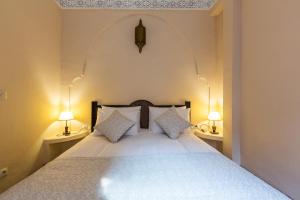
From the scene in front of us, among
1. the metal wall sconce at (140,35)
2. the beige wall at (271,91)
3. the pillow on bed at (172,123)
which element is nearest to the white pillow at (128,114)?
the pillow on bed at (172,123)

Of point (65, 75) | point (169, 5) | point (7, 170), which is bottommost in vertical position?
point (7, 170)

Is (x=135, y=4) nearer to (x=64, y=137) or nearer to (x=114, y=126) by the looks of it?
(x=114, y=126)

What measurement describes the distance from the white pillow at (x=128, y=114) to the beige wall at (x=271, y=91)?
147 centimetres

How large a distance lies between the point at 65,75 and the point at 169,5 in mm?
2158

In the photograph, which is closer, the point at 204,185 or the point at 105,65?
the point at 204,185

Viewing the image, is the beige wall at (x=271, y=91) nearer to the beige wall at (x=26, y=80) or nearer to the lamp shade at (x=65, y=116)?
the lamp shade at (x=65, y=116)

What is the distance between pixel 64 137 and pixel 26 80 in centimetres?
99

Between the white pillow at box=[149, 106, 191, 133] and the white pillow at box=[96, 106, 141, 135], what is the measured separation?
0.66ft

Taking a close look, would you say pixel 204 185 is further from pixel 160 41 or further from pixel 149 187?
pixel 160 41

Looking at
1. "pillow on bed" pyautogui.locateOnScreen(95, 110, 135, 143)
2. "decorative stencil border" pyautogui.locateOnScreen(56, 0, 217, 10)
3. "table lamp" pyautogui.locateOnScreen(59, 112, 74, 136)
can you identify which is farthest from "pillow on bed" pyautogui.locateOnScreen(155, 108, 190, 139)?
"decorative stencil border" pyautogui.locateOnScreen(56, 0, 217, 10)

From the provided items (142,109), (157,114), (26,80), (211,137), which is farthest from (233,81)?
(26,80)

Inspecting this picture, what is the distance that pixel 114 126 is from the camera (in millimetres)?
3021

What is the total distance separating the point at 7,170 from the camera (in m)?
2.50

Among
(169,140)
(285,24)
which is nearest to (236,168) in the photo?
(169,140)
